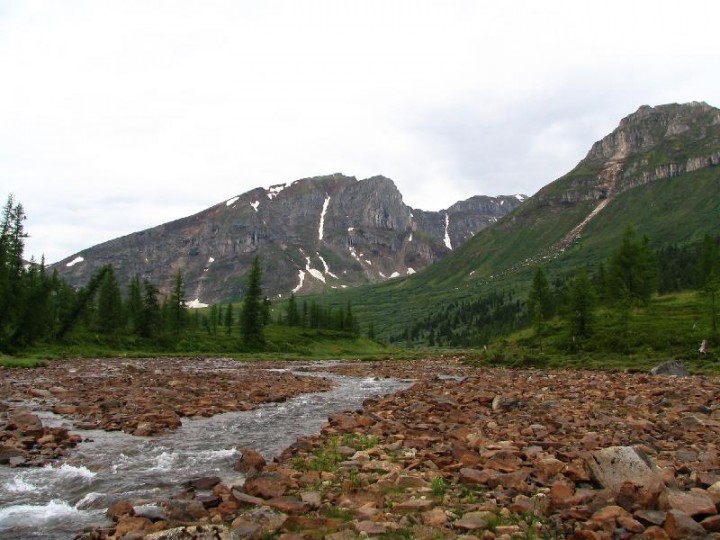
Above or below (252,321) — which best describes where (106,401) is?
below

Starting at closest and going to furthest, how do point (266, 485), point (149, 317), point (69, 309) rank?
point (266, 485) < point (69, 309) < point (149, 317)

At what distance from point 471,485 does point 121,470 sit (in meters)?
10.1

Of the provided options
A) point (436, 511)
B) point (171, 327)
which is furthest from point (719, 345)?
point (171, 327)

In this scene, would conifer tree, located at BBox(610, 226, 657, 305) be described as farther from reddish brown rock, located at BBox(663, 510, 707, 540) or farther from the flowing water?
reddish brown rock, located at BBox(663, 510, 707, 540)

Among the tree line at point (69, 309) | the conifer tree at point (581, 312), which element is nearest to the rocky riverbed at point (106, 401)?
the tree line at point (69, 309)

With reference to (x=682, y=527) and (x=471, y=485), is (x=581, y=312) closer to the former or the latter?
(x=471, y=485)

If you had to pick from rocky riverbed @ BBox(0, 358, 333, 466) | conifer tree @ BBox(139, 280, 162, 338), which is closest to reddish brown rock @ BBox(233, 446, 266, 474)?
rocky riverbed @ BBox(0, 358, 333, 466)

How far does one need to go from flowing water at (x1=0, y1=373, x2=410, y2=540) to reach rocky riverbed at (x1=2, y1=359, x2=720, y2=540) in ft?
3.31

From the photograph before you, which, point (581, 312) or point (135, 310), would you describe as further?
point (135, 310)

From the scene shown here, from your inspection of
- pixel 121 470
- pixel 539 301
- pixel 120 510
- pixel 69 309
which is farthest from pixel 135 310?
pixel 120 510

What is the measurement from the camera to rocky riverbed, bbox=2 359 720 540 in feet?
30.7

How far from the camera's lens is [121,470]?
15242mm

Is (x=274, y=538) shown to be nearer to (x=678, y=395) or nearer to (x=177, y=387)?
(x=678, y=395)

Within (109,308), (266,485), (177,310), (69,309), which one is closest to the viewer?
(266,485)
